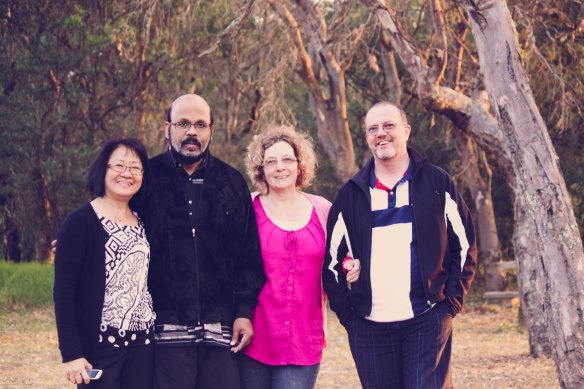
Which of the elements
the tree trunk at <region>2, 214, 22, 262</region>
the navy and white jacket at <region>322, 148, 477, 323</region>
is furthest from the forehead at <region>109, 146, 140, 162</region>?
the tree trunk at <region>2, 214, 22, 262</region>

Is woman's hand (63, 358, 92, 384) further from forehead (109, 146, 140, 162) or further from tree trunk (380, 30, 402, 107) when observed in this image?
tree trunk (380, 30, 402, 107)

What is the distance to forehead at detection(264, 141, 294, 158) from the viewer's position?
4.69 meters

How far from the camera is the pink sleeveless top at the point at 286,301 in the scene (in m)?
4.52

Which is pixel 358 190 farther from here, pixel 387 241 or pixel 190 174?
pixel 190 174

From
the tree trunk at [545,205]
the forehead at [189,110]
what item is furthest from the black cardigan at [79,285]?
the tree trunk at [545,205]

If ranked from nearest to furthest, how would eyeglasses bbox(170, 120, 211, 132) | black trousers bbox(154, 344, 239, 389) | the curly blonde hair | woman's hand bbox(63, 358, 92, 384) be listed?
woman's hand bbox(63, 358, 92, 384) < black trousers bbox(154, 344, 239, 389) < eyeglasses bbox(170, 120, 211, 132) < the curly blonde hair

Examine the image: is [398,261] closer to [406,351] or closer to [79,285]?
[406,351]

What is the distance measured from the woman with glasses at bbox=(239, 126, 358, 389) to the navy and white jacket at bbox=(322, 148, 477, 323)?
0.11 metres

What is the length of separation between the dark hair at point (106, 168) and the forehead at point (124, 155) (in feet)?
0.04

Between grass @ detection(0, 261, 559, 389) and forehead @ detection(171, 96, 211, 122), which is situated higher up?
forehead @ detection(171, 96, 211, 122)

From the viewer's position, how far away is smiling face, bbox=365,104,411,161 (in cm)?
459

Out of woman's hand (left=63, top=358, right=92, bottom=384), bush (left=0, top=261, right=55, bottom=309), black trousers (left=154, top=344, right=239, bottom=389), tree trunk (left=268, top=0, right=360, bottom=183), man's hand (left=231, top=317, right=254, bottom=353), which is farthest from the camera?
bush (left=0, top=261, right=55, bottom=309)

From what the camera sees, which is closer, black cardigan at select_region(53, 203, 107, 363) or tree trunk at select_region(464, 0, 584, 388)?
black cardigan at select_region(53, 203, 107, 363)

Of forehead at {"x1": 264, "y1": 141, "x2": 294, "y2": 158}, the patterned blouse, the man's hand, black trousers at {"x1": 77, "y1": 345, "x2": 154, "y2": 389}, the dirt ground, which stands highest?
forehead at {"x1": 264, "y1": 141, "x2": 294, "y2": 158}
